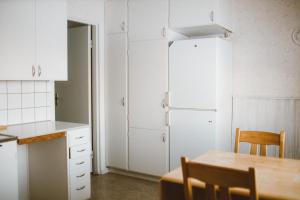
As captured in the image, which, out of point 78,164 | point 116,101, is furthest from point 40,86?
point 116,101

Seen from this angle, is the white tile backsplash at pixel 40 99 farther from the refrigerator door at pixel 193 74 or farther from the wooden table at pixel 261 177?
the wooden table at pixel 261 177

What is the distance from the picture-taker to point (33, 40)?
10.1 ft

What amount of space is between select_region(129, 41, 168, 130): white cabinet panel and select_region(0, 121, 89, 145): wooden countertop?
1.02m

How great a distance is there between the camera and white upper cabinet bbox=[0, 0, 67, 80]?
282 cm

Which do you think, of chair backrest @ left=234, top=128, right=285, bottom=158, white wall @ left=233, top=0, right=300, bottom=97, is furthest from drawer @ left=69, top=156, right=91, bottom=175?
white wall @ left=233, top=0, right=300, bottom=97

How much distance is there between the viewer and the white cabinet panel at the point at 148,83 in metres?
3.84

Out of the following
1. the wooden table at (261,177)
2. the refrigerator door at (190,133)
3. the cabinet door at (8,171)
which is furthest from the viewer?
the refrigerator door at (190,133)

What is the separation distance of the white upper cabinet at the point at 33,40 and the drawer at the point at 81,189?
1.12 metres

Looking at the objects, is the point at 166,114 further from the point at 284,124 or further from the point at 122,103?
the point at 284,124

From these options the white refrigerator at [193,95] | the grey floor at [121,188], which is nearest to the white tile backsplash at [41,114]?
the grey floor at [121,188]

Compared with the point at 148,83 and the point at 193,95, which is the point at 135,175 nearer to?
the point at 148,83

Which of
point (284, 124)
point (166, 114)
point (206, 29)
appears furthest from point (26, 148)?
point (284, 124)

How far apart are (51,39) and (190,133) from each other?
1874 mm

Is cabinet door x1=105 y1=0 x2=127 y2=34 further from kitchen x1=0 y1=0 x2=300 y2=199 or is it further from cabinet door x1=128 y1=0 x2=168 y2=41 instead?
cabinet door x1=128 y1=0 x2=168 y2=41
